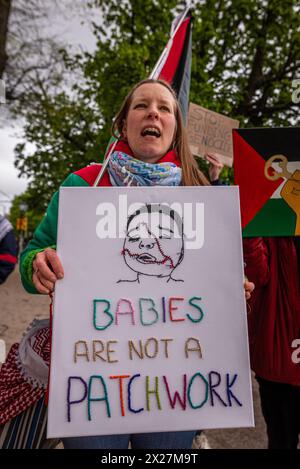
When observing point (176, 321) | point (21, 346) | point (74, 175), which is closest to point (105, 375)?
point (176, 321)

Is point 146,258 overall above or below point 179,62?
below

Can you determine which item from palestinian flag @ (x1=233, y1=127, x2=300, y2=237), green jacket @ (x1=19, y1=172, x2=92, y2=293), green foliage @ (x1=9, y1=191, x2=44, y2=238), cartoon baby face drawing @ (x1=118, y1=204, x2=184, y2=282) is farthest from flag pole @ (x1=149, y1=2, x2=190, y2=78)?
green foliage @ (x1=9, y1=191, x2=44, y2=238)

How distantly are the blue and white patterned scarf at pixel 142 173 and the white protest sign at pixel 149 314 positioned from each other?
13 cm

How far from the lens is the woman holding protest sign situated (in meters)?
1.10

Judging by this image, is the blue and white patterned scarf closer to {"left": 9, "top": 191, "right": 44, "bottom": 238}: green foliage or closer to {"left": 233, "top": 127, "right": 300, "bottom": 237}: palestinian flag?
{"left": 233, "top": 127, "right": 300, "bottom": 237}: palestinian flag

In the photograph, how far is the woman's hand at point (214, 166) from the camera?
211 cm

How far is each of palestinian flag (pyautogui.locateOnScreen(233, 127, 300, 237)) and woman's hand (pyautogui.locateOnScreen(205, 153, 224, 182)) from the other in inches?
30.6

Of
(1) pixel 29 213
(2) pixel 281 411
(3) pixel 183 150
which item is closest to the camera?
(3) pixel 183 150

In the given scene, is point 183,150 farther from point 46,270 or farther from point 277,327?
point 277,327

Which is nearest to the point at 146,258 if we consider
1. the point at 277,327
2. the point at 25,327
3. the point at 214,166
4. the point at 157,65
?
the point at 277,327

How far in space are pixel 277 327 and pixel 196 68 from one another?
698cm

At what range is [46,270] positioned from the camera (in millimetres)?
1011

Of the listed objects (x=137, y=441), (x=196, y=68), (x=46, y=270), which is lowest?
(x=137, y=441)
